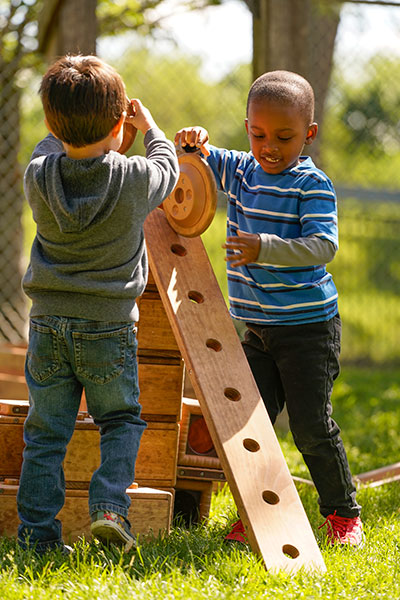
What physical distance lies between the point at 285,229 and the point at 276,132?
34 cm

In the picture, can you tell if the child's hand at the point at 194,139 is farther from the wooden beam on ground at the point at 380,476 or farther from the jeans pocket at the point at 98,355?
the wooden beam on ground at the point at 380,476

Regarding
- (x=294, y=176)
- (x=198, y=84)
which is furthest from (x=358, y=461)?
(x=198, y=84)

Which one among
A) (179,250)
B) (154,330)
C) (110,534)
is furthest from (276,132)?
(110,534)

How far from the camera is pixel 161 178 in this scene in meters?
2.47

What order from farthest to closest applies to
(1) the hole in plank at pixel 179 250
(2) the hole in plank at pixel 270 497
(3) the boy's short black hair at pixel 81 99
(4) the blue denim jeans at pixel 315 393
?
(1) the hole in plank at pixel 179 250 < (4) the blue denim jeans at pixel 315 393 < (2) the hole in plank at pixel 270 497 < (3) the boy's short black hair at pixel 81 99

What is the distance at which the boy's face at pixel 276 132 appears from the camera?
8.81ft

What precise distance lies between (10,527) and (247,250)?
1276mm

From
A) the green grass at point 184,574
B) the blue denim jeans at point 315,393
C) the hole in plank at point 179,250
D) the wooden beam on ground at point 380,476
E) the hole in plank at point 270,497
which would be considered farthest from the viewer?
the wooden beam on ground at point 380,476

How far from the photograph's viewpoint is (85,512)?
9.02 ft

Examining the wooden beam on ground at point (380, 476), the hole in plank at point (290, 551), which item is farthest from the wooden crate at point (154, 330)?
the wooden beam on ground at point (380, 476)

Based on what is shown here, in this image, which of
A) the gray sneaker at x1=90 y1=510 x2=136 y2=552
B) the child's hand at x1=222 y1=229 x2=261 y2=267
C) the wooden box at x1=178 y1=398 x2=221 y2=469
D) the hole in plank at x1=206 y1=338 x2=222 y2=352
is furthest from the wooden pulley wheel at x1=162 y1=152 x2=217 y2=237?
the gray sneaker at x1=90 y1=510 x2=136 y2=552

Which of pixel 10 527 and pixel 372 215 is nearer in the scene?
pixel 10 527

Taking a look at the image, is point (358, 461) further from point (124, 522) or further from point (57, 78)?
point (57, 78)

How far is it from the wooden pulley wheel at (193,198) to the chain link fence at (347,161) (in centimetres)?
371
